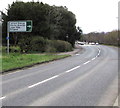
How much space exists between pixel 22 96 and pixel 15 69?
30.8 feet

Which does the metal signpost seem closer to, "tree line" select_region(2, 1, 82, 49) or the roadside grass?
the roadside grass

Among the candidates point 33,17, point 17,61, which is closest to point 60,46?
point 33,17

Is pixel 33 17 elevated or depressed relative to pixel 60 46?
elevated

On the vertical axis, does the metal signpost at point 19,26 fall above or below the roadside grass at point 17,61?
above

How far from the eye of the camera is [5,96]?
8719 mm

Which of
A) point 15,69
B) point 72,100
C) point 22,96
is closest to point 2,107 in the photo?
point 22,96

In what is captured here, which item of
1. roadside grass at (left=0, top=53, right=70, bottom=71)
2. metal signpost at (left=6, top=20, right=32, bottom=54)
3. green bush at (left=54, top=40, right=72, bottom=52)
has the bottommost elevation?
roadside grass at (left=0, top=53, right=70, bottom=71)

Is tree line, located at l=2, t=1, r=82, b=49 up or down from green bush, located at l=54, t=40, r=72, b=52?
up

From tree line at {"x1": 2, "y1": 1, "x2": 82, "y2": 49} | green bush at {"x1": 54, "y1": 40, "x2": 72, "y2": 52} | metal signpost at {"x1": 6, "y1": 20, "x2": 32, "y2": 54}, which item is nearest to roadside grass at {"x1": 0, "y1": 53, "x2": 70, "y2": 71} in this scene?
metal signpost at {"x1": 6, "y1": 20, "x2": 32, "y2": 54}

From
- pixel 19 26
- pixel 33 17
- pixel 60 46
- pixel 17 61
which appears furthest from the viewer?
pixel 60 46

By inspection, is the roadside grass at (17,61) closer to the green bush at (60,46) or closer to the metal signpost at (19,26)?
the metal signpost at (19,26)

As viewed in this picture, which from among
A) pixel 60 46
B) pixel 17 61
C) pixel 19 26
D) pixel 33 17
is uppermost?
pixel 33 17

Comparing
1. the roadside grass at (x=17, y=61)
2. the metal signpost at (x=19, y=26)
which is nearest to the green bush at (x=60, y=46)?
the metal signpost at (x=19, y=26)

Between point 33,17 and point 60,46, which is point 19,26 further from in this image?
point 60,46
